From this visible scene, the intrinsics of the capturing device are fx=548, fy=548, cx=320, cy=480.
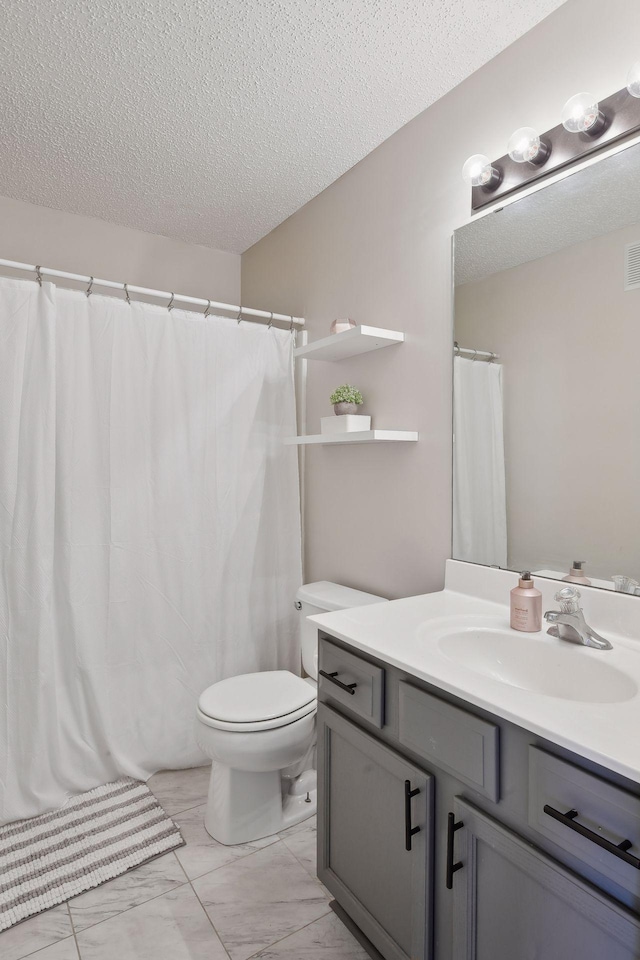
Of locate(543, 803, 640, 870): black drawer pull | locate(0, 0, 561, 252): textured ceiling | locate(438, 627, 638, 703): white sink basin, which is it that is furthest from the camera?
locate(0, 0, 561, 252): textured ceiling

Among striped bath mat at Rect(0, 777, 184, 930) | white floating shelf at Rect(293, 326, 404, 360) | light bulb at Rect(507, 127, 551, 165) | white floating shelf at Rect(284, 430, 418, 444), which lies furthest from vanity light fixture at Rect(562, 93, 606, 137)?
striped bath mat at Rect(0, 777, 184, 930)

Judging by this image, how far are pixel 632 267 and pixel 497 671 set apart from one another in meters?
0.98

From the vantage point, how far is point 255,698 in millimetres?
1830

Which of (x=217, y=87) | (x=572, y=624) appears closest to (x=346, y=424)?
(x=572, y=624)

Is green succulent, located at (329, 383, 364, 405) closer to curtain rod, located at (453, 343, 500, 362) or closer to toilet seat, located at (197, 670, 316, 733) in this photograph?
curtain rod, located at (453, 343, 500, 362)

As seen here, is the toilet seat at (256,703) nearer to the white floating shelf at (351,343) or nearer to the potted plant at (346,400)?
the potted plant at (346,400)

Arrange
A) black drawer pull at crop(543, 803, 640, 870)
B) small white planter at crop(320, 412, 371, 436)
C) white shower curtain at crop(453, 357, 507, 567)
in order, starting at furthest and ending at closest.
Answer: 1. small white planter at crop(320, 412, 371, 436)
2. white shower curtain at crop(453, 357, 507, 567)
3. black drawer pull at crop(543, 803, 640, 870)

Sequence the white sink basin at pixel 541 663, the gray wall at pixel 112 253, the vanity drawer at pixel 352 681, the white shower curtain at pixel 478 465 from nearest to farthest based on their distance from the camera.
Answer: the white sink basin at pixel 541 663, the vanity drawer at pixel 352 681, the white shower curtain at pixel 478 465, the gray wall at pixel 112 253

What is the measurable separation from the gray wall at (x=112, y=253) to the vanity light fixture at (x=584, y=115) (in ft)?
6.55

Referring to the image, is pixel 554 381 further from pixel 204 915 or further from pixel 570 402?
pixel 204 915

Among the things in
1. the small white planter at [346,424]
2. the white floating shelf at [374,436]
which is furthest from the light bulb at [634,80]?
the small white planter at [346,424]

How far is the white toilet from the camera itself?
5.62 feet

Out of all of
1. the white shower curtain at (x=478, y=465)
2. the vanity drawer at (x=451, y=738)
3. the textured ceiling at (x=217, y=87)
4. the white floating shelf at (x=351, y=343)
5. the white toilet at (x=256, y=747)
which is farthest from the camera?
the white floating shelf at (x=351, y=343)

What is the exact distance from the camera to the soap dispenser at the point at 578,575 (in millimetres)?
1338
